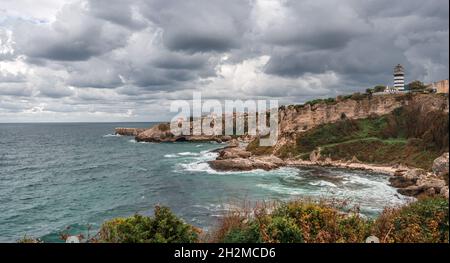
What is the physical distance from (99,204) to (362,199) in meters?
32.6

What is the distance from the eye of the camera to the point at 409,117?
81.6 m

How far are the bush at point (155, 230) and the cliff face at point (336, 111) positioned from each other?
72.4 metres

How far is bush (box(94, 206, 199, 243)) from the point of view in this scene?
1511 centimetres

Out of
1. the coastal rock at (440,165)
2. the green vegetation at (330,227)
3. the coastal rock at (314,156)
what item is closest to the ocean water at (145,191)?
the coastal rock at (314,156)

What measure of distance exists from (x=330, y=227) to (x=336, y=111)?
77806 millimetres

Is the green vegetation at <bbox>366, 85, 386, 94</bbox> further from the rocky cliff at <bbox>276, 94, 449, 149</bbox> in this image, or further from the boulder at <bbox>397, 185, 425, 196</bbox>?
the boulder at <bbox>397, 185, 425, 196</bbox>

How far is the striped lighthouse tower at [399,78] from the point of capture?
9800 cm

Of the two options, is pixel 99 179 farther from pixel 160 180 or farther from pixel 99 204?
pixel 99 204

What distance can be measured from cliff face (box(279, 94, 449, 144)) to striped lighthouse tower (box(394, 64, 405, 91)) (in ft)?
35.0

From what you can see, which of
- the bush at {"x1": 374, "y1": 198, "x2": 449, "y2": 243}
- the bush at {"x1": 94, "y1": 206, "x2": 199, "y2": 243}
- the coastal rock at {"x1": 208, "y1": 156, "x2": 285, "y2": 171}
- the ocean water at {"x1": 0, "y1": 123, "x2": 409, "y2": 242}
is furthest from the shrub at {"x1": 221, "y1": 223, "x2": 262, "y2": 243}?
the coastal rock at {"x1": 208, "y1": 156, "x2": 285, "y2": 171}

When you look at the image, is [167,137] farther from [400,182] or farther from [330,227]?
[330,227]

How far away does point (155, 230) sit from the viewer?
1572 centimetres

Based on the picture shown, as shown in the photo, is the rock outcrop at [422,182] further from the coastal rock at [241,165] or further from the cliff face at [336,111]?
the cliff face at [336,111]
